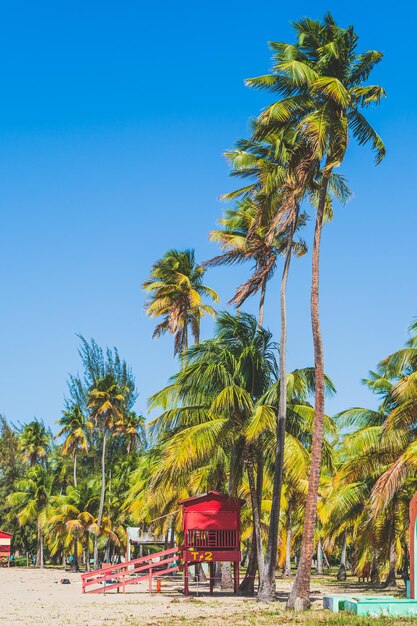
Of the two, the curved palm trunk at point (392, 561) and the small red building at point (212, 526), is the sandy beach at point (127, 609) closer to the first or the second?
the small red building at point (212, 526)

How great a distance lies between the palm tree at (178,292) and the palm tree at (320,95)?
730 inches

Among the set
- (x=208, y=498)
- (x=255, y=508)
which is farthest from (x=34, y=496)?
(x=255, y=508)

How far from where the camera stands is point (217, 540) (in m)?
30.7

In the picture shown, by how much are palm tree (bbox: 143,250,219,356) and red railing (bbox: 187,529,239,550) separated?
13.8 metres

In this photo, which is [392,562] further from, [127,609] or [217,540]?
[127,609]

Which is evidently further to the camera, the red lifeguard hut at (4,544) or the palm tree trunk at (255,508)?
the red lifeguard hut at (4,544)

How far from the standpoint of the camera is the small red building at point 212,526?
30.3 metres

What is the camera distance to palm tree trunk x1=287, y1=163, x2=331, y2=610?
22312 mm

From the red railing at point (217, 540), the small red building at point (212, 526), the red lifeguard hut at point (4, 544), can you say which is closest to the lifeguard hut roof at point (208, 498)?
the small red building at point (212, 526)

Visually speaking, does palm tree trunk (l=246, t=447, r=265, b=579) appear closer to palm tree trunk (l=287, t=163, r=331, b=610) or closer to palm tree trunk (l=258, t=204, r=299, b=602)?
palm tree trunk (l=258, t=204, r=299, b=602)

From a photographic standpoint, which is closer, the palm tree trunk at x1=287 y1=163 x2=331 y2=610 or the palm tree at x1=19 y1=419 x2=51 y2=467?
the palm tree trunk at x1=287 y1=163 x2=331 y2=610

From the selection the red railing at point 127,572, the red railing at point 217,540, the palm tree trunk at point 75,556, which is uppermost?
the red railing at point 217,540

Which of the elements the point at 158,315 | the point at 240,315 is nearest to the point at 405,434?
the point at 240,315

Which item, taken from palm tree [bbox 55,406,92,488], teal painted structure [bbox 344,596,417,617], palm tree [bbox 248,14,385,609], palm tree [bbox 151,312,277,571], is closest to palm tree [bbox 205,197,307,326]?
palm tree [bbox 151,312,277,571]
